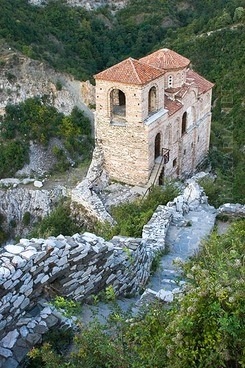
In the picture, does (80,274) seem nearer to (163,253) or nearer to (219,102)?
(163,253)

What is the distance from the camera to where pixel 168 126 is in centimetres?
1894

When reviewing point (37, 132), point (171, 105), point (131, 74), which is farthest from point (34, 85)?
point (131, 74)

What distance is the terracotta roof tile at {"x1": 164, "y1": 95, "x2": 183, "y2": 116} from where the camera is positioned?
18922mm

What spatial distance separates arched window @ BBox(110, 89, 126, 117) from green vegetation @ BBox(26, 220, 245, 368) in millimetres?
14251

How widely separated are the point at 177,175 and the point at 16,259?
15.9m

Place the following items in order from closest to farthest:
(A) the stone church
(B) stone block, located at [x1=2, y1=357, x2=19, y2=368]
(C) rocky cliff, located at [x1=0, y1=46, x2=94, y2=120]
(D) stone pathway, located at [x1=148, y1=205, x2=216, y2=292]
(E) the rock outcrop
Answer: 1. (B) stone block, located at [x1=2, y1=357, x2=19, y2=368]
2. (D) stone pathway, located at [x1=148, y1=205, x2=216, y2=292]
3. (A) the stone church
4. (E) the rock outcrop
5. (C) rocky cliff, located at [x1=0, y1=46, x2=94, y2=120]

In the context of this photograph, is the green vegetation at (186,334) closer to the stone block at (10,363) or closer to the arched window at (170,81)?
the stone block at (10,363)

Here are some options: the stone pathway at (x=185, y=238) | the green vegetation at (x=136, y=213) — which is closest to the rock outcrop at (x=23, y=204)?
the green vegetation at (x=136, y=213)

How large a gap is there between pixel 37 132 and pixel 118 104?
8491mm

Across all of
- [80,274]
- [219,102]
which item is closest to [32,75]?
[219,102]

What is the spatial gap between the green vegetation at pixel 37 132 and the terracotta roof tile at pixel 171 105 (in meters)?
7.44

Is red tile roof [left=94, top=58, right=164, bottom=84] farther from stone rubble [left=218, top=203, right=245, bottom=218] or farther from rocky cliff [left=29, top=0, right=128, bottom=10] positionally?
rocky cliff [left=29, top=0, right=128, bottom=10]

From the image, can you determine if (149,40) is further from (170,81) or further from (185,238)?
(185,238)

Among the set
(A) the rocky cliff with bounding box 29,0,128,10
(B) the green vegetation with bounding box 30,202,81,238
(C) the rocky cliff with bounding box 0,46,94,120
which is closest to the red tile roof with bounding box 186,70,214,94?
(B) the green vegetation with bounding box 30,202,81,238
